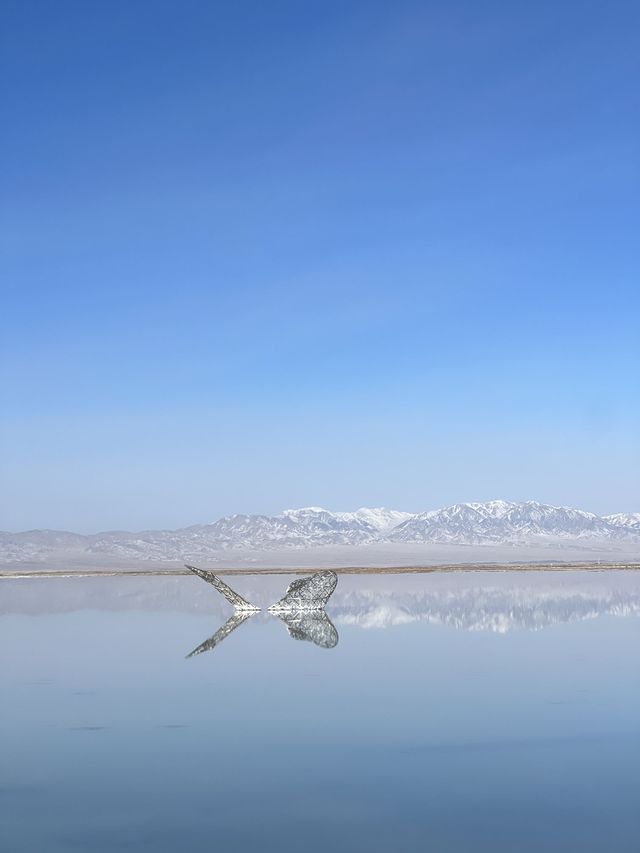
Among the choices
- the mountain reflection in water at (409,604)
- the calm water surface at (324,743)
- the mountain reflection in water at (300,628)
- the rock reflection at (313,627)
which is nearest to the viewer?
the calm water surface at (324,743)

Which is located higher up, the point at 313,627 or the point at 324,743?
the point at 313,627

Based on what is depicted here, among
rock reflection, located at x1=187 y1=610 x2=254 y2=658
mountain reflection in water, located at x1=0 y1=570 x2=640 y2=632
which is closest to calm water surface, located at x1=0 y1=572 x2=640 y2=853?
rock reflection, located at x1=187 y1=610 x2=254 y2=658

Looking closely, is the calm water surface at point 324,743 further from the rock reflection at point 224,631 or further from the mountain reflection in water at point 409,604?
the mountain reflection in water at point 409,604

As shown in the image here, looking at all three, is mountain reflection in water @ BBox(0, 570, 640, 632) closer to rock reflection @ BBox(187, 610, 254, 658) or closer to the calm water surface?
rock reflection @ BBox(187, 610, 254, 658)

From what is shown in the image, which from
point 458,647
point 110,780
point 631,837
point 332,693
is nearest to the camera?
point 631,837

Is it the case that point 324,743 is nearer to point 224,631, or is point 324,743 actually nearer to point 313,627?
point 224,631

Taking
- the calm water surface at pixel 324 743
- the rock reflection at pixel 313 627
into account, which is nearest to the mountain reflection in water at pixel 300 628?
the rock reflection at pixel 313 627

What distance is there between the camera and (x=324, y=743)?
17.6m

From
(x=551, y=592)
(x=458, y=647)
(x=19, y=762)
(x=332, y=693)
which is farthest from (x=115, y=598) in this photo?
(x=19, y=762)

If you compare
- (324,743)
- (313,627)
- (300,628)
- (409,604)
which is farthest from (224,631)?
(324,743)

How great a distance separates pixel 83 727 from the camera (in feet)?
63.0

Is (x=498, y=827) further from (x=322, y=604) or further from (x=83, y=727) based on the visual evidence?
(x=322, y=604)

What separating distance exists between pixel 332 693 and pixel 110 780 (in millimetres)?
8760

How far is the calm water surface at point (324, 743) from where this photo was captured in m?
12.5
